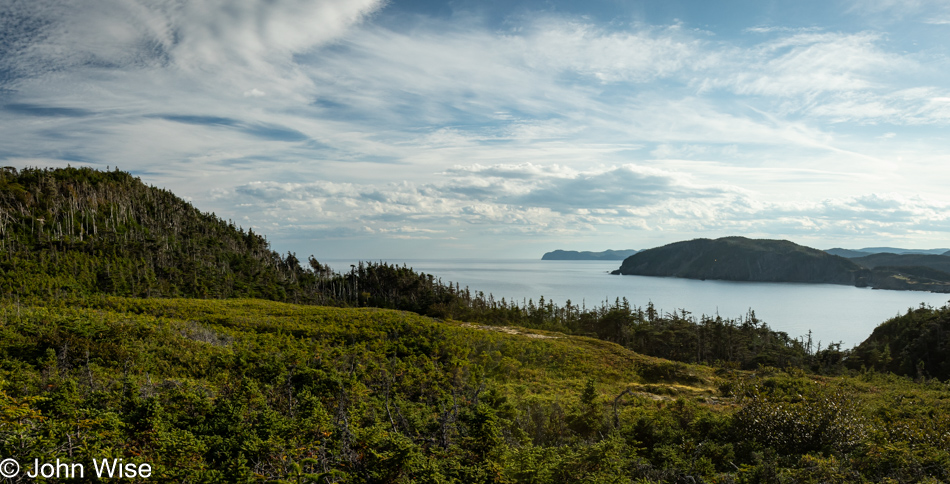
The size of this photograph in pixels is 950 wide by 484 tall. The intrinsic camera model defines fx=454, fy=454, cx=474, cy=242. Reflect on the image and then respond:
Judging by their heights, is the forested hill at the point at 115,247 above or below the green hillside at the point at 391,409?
above

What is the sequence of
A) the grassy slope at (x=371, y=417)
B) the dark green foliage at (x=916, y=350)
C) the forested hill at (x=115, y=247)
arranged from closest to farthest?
1. the grassy slope at (x=371, y=417)
2. the dark green foliage at (x=916, y=350)
3. the forested hill at (x=115, y=247)

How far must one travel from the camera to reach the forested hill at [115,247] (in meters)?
57.5

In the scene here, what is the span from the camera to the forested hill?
2265 inches

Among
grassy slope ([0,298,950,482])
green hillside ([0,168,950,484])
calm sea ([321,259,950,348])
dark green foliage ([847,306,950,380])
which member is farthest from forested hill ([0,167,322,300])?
dark green foliage ([847,306,950,380])

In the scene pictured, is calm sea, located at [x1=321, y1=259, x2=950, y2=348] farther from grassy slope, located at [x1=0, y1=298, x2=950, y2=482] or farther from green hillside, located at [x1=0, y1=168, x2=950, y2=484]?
grassy slope, located at [x1=0, y1=298, x2=950, y2=482]

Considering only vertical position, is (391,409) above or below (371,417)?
below

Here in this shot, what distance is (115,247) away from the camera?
6881cm

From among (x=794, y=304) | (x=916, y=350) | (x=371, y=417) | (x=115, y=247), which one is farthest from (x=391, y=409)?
(x=794, y=304)

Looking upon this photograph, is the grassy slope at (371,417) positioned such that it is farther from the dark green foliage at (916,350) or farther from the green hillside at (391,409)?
the dark green foliage at (916,350)

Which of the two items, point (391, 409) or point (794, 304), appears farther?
point (794, 304)

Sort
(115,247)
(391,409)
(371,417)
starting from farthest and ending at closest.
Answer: (115,247)
(391,409)
(371,417)

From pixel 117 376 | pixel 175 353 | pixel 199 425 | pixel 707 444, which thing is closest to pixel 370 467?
pixel 199 425

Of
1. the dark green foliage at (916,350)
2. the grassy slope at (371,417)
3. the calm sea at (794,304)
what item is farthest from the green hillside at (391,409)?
the calm sea at (794,304)

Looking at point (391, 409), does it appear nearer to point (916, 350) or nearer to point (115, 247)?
point (916, 350)
